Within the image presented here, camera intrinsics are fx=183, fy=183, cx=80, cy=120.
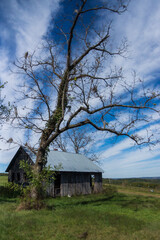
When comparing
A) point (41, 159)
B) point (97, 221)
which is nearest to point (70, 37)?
point (41, 159)

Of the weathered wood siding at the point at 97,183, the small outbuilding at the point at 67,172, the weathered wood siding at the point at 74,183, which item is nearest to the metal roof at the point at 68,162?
the small outbuilding at the point at 67,172

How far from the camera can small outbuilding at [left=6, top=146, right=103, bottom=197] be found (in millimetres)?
21297

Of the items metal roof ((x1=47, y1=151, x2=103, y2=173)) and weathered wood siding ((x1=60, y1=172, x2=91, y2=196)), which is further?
metal roof ((x1=47, y1=151, x2=103, y2=173))

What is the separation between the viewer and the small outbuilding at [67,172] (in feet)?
69.9

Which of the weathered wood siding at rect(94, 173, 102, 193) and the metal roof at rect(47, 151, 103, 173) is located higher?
the metal roof at rect(47, 151, 103, 173)

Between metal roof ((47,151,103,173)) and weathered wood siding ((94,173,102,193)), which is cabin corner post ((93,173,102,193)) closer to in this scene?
weathered wood siding ((94,173,102,193))

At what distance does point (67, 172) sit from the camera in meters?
22.3

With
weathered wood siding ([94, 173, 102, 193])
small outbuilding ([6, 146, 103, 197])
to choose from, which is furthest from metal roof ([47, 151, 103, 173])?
weathered wood siding ([94, 173, 102, 193])

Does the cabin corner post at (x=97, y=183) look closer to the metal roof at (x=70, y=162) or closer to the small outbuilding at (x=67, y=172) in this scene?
the small outbuilding at (x=67, y=172)

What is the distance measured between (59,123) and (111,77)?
5.42 meters

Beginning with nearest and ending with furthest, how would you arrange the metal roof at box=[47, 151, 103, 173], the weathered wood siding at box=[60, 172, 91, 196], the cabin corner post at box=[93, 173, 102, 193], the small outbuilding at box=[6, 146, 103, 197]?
the small outbuilding at box=[6, 146, 103, 197]
the weathered wood siding at box=[60, 172, 91, 196]
the metal roof at box=[47, 151, 103, 173]
the cabin corner post at box=[93, 173, 102, 193]

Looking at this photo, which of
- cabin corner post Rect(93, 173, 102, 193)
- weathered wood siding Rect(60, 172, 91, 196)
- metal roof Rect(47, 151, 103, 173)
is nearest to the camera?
weathered wood siding Rect(60, 172, 91, 196)

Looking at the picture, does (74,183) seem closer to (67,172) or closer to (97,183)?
(67,172)

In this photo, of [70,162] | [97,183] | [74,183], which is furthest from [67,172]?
[97,183]
